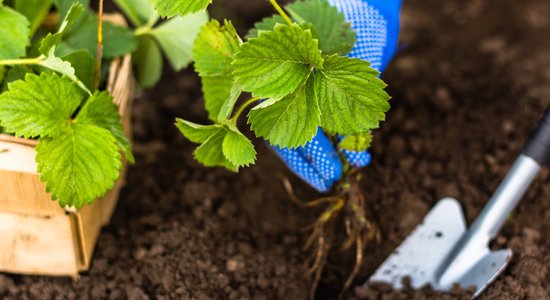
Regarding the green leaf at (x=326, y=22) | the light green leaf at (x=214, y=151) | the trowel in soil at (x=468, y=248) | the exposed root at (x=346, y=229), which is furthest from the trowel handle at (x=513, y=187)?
the light green leaf at (x=214, y=151)

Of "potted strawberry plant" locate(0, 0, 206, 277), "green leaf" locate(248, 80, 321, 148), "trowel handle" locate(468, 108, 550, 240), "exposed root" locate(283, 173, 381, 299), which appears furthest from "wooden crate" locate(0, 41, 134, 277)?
"trowel handle" locate(468, 108, 550, 240)

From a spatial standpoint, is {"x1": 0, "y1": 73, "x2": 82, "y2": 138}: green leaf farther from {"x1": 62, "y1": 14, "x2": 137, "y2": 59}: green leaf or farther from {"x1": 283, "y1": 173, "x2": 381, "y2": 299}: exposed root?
{"x1": 283, "y1": 173, "x2": 381, "y2": 299}: exposed root

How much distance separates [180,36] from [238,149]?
1.49ft

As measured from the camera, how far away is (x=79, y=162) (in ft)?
4.06

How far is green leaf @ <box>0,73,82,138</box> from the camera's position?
1192 millimetres

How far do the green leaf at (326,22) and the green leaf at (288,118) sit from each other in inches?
6.2

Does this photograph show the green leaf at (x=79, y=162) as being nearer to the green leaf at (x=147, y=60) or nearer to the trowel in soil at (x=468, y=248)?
the green leaf at (x=147, y=60)

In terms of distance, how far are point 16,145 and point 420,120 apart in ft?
3.27

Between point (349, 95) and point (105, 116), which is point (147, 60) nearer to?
point (105, 116)

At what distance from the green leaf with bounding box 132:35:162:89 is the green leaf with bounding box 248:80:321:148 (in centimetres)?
53

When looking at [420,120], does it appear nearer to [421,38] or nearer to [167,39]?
[421,38]

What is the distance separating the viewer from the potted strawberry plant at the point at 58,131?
1.21 metres

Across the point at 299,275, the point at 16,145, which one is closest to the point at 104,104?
the point at 16,145

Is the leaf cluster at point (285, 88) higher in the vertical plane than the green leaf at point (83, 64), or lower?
higher
